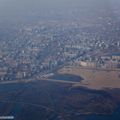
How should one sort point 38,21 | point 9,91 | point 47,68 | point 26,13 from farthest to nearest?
1. point 26,13
2. point 38,21
3. point 47,68
4. point 9,91

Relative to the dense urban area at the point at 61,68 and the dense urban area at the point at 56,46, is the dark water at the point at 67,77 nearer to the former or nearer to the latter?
the dense urban area at the point at 61,68

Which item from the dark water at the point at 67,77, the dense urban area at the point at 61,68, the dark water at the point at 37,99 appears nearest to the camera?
the dark water at the point at 37,99

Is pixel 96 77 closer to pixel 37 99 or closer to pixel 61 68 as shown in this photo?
pixel 61 68

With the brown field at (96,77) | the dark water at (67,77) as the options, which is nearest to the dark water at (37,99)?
the brown field at (96,77)

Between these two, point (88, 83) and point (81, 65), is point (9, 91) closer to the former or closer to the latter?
point (88, 83)

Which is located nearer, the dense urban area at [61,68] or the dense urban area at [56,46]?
the dense urban area at [61,68]

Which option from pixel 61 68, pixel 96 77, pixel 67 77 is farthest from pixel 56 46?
pixel 96 77

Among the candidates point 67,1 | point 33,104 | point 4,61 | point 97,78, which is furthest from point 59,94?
point 67,1

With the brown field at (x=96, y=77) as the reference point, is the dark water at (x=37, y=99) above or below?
below

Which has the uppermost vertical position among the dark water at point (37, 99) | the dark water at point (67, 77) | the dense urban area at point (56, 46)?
the dense urban area at point (56, 46)
